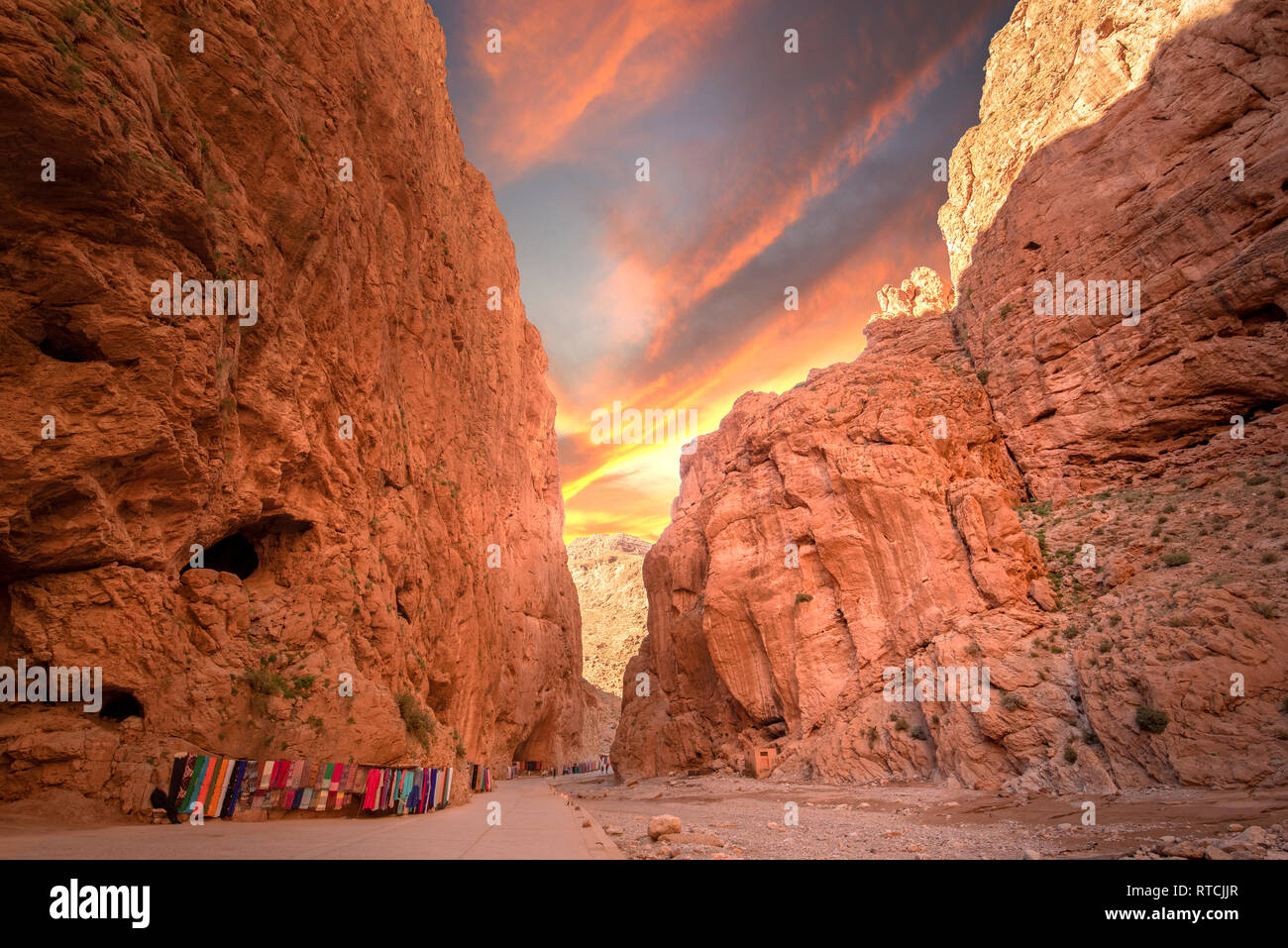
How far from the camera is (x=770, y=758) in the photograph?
93.6 feet

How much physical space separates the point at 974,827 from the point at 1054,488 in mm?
20074

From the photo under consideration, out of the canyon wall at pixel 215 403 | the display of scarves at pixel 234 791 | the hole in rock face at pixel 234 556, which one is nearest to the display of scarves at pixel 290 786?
the display of scarves at pixel 234 791

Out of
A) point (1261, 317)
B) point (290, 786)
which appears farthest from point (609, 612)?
point (290, 786)

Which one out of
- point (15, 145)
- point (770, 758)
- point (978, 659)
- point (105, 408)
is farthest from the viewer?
point (770, 758)

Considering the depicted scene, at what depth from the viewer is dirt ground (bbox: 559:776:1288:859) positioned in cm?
884

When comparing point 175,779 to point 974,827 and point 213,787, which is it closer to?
point 213,787

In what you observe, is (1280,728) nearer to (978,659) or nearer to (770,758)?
(978,659)

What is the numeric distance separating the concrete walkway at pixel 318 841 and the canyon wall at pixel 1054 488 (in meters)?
14.3

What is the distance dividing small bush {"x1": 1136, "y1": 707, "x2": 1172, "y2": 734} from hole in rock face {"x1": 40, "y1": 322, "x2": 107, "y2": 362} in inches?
932

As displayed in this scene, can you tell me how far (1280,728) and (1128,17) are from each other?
116ft

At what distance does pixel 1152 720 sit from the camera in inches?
577

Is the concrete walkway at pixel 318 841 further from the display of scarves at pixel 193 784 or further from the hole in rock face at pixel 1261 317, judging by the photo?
the hole in rock face at pixel 1261 317
